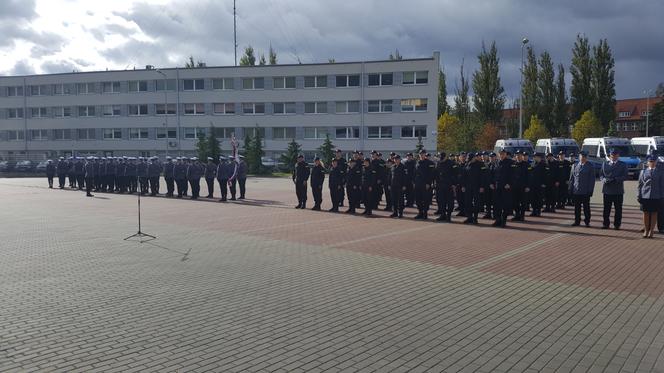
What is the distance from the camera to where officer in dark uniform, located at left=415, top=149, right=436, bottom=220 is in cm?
1498

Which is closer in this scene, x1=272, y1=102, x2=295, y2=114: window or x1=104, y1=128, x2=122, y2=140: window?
x1=272, y1=102, x2=295, y2=114: window

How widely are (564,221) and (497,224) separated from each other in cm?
235

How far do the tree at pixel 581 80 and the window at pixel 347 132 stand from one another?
2577 cm

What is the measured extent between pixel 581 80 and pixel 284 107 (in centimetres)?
3411

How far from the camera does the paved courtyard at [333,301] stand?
4738mm

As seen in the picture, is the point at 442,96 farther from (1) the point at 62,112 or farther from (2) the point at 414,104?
(1) the point at 62,112

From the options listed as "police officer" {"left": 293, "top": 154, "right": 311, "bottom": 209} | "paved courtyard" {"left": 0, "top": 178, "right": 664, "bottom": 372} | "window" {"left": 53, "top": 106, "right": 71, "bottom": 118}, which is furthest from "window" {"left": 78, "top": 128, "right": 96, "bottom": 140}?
"paved courtyard" {"left": 0, "top": 178, "right": 664, "bottom": 372}

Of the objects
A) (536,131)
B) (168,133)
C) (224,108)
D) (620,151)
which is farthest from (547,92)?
(168,133)

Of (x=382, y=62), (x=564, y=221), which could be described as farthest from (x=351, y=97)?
(x=564, y=221)

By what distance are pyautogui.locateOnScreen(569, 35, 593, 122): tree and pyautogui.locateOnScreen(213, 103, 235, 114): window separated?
39290mm

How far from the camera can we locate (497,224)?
1348cm

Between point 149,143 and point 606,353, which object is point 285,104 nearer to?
point 149,143

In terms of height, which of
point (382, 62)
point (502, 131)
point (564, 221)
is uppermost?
point (382, 62)

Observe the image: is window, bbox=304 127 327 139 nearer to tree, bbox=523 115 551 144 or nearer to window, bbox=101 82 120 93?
tree, bbox=523 115 551 144
